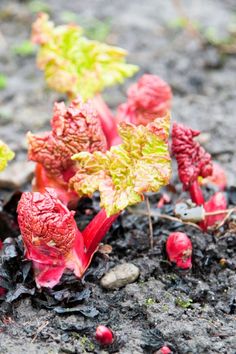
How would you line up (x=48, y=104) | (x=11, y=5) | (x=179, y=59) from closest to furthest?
(x=48, y=104), (x=179, y=59), (x=11, y=5)

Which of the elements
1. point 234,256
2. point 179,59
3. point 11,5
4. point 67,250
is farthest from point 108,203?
point 11,5

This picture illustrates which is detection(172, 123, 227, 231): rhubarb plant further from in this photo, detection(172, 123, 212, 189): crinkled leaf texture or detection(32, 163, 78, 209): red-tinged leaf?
detection(32, 163, 78, 209): red-tinged leaf

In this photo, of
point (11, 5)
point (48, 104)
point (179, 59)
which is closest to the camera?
point (48, 104)

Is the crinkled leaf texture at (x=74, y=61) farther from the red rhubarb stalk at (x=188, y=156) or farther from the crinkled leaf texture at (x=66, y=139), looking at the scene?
the red rhubarb stalk at (x=188, y=156)

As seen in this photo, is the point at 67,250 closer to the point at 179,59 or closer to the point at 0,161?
the point at 0,161

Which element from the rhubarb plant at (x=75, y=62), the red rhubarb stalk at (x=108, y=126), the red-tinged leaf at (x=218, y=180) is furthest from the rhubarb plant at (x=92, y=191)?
the red-tinged leaf at (x=218, y=180)

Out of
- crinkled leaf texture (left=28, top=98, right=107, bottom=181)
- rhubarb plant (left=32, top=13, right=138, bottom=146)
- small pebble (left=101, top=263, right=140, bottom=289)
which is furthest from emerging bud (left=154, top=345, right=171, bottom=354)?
rhubarb plant (left=32, top=13, right=138, bottom=146)

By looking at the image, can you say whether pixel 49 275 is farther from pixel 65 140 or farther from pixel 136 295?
pixel 65 140
